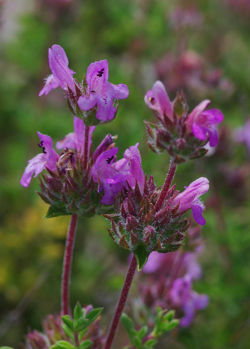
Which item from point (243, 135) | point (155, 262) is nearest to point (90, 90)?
point (155, 262)

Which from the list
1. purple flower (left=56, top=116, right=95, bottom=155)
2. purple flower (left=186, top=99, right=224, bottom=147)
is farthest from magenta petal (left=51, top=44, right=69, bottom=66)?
purple flower (left=186, top=99, right=224, bottom=147)

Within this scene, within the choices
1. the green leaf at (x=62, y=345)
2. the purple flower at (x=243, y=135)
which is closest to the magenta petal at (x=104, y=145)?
the green leaf at (x=62, y=345)

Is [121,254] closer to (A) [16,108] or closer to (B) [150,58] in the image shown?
(A) [16,108]

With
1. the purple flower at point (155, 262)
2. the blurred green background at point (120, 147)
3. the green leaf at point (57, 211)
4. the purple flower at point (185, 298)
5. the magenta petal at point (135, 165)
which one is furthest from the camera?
the blurred green background at point (120, 147)

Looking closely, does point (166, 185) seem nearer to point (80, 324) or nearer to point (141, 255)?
point (141, 255)

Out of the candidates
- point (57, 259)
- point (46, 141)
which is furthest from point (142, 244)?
point (57, 259)

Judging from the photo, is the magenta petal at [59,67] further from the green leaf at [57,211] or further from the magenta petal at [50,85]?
the green leaf at [57,211]

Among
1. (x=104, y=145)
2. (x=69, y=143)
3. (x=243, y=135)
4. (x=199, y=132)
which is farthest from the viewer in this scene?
(x=243, y=135)
